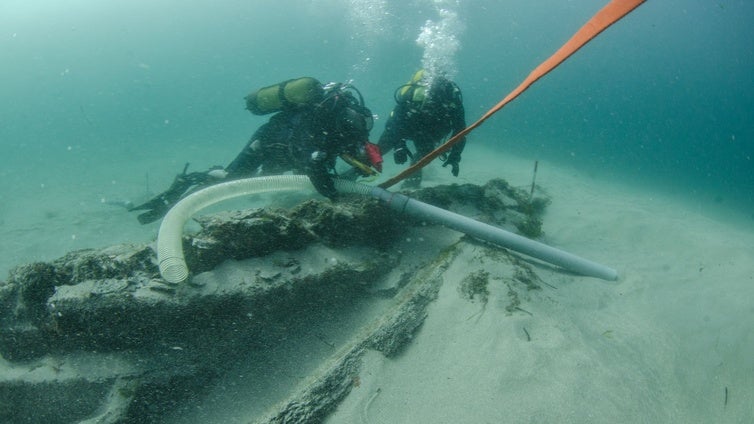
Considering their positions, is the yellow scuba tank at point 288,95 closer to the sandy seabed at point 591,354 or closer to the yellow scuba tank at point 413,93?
the yellow scuba tank at point 413,93

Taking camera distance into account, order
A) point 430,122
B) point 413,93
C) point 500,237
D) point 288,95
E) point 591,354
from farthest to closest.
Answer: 1. point 430,122
2. point 413,93
3. point 288,95
4. point 500,237
5. point 591,354

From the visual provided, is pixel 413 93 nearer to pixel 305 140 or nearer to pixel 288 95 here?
pixel 288 95

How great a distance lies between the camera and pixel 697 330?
10.9 ft


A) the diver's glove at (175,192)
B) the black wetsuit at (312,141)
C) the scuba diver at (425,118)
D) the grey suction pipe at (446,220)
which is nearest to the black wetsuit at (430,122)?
the scuba diver at (425,118)

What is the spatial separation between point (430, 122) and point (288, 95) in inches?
102

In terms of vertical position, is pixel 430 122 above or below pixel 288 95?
below

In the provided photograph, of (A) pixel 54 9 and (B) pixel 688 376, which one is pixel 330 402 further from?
(A) pixel 54 9

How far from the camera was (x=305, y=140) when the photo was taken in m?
4.75

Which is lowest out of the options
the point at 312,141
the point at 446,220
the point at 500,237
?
the point at 500,237

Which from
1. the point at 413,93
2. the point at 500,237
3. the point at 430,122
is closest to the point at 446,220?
the point at 500,237

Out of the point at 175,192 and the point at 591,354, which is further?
the point at 175,192

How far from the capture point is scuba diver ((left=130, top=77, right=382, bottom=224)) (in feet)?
15.1

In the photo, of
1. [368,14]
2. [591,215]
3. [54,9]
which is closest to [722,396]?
[591,215]

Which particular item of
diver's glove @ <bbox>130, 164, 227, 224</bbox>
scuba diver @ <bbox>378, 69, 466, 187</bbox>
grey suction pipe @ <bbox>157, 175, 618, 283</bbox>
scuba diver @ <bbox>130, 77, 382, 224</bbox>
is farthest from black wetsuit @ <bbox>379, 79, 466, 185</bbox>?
diver's glove @ <bbox>130, 164, 227, 224</bbox>
